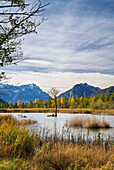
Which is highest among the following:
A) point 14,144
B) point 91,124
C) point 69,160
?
point 14,144

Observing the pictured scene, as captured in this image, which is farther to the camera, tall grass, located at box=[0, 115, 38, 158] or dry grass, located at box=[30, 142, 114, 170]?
tall grass, located at box=[0, 115, 38, 158]

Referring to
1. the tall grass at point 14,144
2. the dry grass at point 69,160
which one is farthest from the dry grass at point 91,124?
the dry grass at point 69,160

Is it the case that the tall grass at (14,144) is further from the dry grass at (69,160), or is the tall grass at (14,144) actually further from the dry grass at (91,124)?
the dry grass at (91,124)

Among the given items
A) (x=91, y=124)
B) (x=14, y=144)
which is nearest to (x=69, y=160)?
(x=14, y=144)

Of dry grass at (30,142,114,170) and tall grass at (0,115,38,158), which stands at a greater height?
tall grass at (0,115,38,158)

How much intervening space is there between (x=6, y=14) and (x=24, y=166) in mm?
4643

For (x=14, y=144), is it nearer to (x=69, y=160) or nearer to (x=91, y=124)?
(x=69, y=160)

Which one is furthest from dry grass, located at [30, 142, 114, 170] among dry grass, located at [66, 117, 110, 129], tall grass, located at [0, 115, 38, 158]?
dry grass, located at [66, 117, 110, 129]

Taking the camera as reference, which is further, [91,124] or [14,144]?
[91,124]

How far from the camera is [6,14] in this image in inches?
225

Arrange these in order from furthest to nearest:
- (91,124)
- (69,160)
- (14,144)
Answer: (91,124) → (14,144) → (69,160)

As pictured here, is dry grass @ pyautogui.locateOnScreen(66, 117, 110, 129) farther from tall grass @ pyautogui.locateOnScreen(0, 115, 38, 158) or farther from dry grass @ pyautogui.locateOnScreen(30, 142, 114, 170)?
dry grass @ pyautogui.locateOnScreen(30, 142, 114, 170)

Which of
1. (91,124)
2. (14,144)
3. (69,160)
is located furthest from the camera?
(91,124)

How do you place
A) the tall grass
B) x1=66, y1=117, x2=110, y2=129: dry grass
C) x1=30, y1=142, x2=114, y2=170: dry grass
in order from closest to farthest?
x1=30, y1=142, x2=114, y2=170: dry grass
the tall grass
x1=66, y1=117, x2=110, y2=129: dry grass
